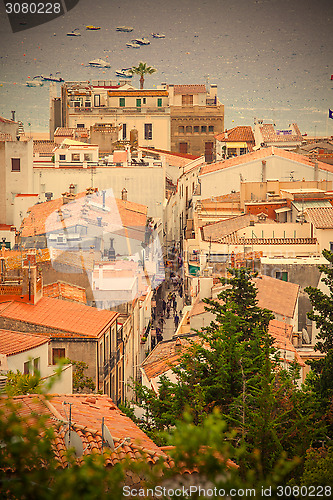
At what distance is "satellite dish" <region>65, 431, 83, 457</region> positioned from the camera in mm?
8859

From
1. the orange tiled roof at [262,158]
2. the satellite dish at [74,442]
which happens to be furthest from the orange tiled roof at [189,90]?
the satellite dish at [74,442]

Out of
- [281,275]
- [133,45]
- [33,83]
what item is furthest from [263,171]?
[133,45]

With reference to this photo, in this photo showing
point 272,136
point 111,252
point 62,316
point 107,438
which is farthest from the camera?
point 272,136

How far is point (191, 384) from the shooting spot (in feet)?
44.0

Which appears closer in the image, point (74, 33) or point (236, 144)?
point (236, 144)

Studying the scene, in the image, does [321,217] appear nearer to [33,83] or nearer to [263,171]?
[263,171]

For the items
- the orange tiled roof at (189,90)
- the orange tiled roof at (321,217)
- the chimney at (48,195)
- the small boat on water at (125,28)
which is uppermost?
the small boat on water at (125,28)

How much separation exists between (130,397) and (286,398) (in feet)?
24.9

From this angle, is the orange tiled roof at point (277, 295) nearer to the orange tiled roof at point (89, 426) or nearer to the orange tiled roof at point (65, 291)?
the orange tiled roof at point (65, 291)

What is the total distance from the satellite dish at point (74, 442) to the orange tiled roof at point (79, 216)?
57.6 ft

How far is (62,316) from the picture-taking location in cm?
1673

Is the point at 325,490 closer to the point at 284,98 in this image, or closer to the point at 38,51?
the point at 38,51

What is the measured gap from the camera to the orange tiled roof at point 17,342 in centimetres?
1363

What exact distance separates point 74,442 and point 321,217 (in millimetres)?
20861
